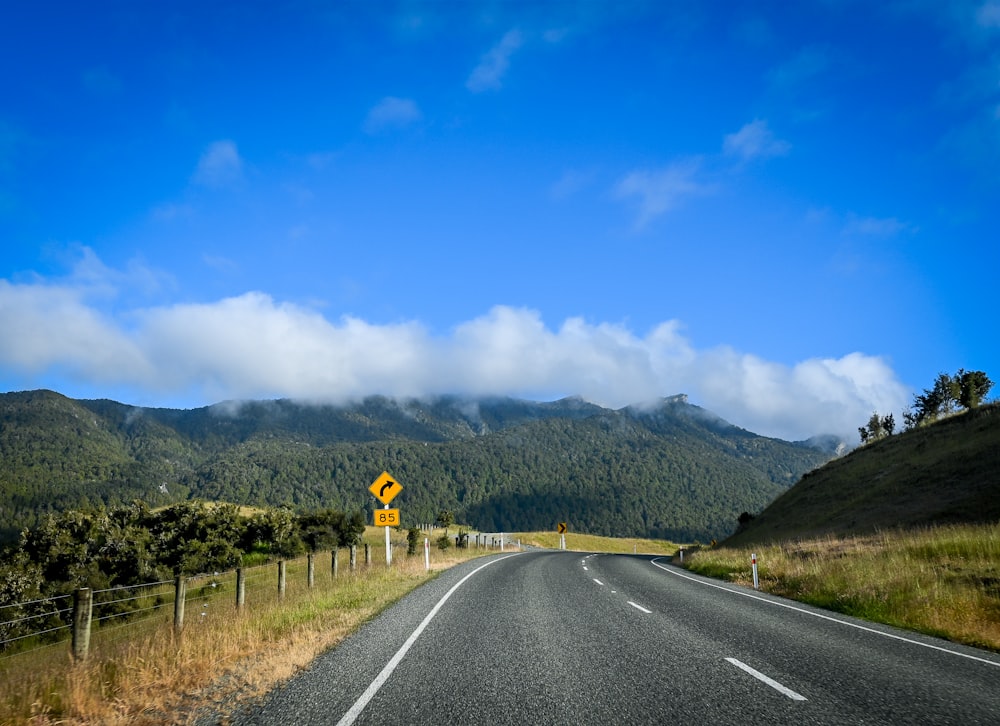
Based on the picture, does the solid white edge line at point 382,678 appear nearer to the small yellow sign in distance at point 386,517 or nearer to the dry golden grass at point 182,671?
the dry golden grass at point 182,671

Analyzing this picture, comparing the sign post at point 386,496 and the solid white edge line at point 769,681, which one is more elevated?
the sign post at point 386,496

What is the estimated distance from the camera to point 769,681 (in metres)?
6.92

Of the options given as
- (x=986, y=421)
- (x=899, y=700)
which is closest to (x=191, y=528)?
(x=899, y=700)

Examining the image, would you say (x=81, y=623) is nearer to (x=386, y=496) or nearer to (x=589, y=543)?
(x=386, y=496)

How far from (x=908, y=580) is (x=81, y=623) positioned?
56.9 feet

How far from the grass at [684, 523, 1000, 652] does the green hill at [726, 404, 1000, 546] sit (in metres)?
6.75

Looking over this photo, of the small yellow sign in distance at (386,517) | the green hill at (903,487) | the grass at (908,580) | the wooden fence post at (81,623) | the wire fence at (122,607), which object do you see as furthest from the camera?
the green hill at (903,487)

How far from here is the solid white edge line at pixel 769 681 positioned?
6321 millimetres

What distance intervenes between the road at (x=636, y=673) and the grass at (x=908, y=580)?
4.39 ft

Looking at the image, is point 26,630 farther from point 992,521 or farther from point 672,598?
point 992,521

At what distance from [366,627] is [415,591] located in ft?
22.9

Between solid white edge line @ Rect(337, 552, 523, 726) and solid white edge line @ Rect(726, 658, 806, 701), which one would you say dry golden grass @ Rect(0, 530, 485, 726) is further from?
solid white edge line @ Rect(726, 658, 806, 701)

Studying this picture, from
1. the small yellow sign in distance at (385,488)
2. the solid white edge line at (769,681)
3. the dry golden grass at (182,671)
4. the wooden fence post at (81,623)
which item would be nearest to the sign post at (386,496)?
the small yellow sign in distance at (385,488)

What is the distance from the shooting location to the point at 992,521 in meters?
25.5
